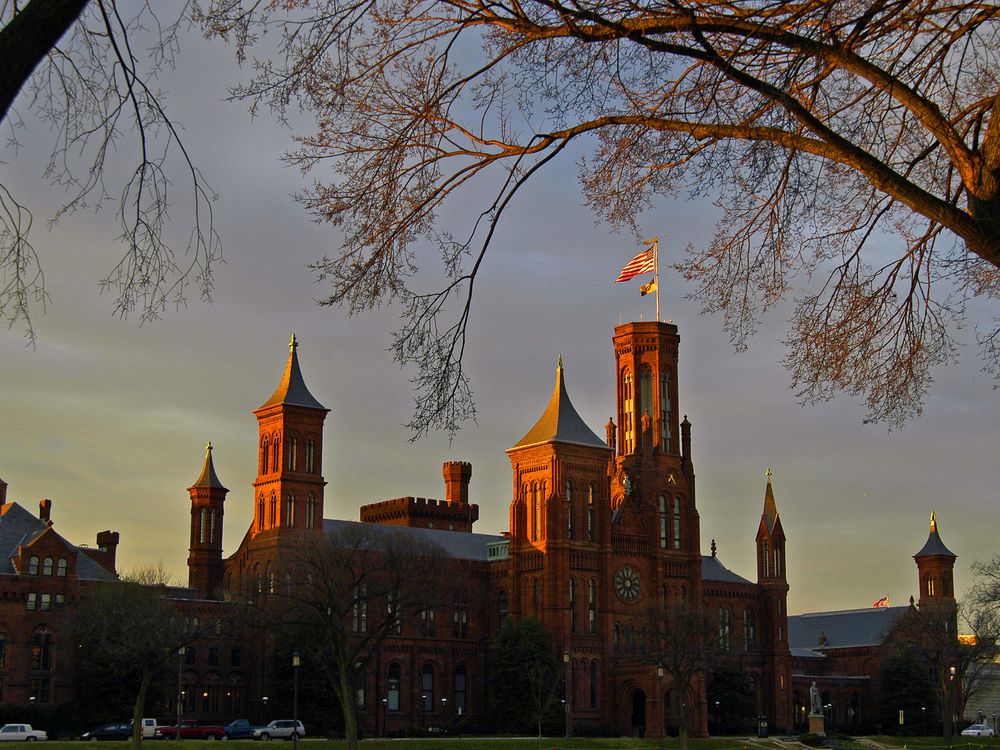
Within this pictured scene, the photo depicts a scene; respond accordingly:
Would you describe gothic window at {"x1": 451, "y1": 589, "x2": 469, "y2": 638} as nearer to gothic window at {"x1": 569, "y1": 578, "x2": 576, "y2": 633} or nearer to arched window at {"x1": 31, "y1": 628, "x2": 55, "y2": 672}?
gothic window at {"x1": 569, "y1": 578, "x2": 576, "y2": 633}

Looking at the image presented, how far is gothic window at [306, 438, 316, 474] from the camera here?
9725 cm

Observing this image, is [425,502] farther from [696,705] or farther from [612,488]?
[696,705]

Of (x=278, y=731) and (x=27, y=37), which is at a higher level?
(x=27, y=37)

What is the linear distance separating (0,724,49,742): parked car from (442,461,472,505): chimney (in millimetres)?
56171

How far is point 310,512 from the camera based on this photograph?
96375 mm

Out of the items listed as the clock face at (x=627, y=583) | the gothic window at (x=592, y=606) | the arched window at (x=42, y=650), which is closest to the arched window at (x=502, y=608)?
the gothic window at (x=592, y=606)

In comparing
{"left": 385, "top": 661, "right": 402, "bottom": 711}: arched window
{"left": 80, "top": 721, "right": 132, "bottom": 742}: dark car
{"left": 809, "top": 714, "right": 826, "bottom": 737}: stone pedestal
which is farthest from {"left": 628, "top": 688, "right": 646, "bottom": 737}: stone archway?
{"left": 80, "top": 721, "right": 132, "bottom": 742}: dark car

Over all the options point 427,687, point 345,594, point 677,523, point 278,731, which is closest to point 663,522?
point 677,523

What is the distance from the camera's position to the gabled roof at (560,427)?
9875cm

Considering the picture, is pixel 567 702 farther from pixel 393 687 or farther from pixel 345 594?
pixel 345 594

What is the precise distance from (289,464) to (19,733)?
2856cm

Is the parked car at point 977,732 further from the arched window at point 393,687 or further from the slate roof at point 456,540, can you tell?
the arched window at point 393,687

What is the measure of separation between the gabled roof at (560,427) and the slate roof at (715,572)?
60.7ft

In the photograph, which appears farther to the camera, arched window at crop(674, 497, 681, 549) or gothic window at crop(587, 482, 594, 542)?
arched window at crop(674, 497, 681, 549)
